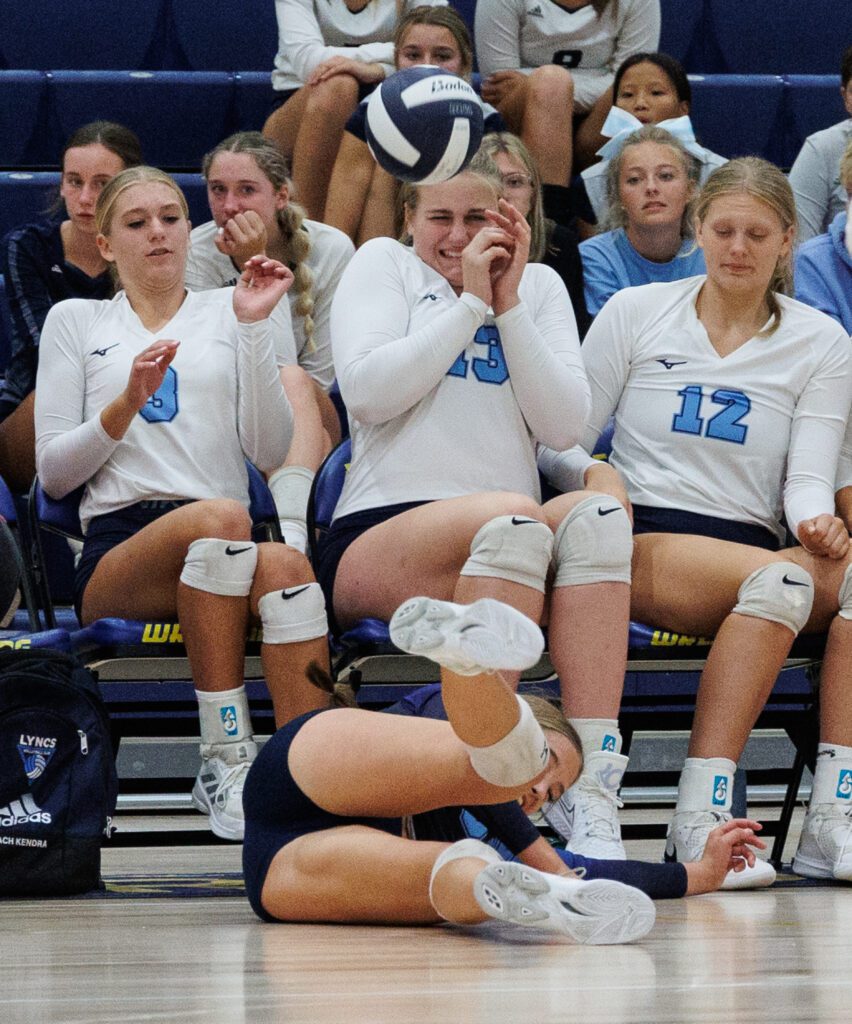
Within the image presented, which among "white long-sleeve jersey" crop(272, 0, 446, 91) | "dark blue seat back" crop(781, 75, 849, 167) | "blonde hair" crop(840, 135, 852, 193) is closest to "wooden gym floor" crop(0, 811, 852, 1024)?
"blonde hair" crop(840, 135, 852, 193)

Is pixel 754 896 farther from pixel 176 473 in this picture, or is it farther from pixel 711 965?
pixel 176 473

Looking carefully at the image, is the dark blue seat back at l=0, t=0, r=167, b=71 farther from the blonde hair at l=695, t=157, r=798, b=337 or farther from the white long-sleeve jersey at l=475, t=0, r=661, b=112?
the blonde hair at l=695, t=157, r=798, b=337

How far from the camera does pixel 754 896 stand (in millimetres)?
2496

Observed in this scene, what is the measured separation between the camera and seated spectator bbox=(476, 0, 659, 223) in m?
5.04

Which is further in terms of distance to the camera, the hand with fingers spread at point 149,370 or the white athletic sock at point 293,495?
the white athletic sock at point 293,495

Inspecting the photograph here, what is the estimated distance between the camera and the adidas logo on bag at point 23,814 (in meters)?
2.53

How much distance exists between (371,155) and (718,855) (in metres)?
2.76

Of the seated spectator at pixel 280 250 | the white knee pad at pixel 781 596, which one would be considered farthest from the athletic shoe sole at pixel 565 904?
the seated spectator at pixel 280 250

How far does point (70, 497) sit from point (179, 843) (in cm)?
73

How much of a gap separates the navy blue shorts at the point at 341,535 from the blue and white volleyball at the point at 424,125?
0.63 metres

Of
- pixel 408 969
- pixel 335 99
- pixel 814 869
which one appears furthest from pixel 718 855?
pixel 335 99

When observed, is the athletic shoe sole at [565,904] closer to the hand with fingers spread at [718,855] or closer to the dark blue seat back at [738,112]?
the hand with fingers spread at [718,855]

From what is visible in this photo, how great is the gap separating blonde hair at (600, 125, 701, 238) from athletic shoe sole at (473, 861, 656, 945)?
257 centimetres

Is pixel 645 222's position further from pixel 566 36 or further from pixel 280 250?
pixel 566 36
